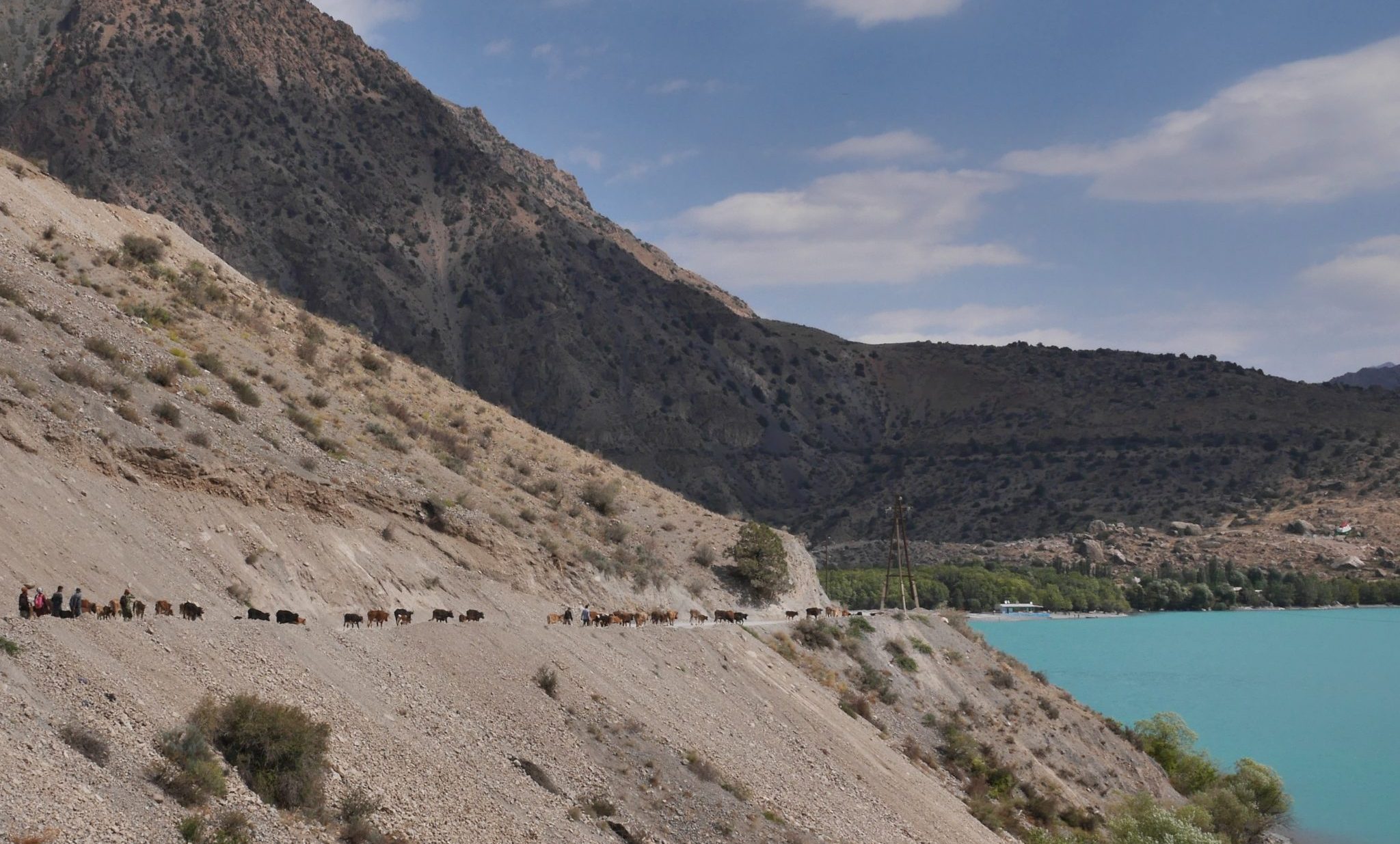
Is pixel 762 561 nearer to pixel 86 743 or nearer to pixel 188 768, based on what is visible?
pixel 188 768

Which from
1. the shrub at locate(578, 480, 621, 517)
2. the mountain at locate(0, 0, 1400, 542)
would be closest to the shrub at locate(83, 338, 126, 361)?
the shrub at locate(578, 480, 621, 517)

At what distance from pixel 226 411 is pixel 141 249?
11.2 meters

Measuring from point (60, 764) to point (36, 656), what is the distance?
6.57ft

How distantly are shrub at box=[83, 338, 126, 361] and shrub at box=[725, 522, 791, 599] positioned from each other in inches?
763

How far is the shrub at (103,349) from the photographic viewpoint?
2725cm

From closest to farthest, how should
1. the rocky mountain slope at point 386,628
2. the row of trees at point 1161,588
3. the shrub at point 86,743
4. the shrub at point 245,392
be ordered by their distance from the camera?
the shrub at point 86,743 < the rocky mountain slope at point 386,628 < the shrub at point 245,392 < the row of trees at point 1161,588

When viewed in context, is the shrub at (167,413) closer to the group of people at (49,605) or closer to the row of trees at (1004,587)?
the group of people at (49,605)

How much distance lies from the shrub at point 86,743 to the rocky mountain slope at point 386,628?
4.0 inches

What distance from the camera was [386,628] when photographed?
2245 centimetres

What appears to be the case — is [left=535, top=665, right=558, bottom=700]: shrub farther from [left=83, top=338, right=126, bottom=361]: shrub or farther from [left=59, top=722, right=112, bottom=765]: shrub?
[left=83, top=338, right=126, bottom=361]: shrub

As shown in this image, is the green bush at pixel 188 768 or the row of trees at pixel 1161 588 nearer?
the green bush at pixel 188 768

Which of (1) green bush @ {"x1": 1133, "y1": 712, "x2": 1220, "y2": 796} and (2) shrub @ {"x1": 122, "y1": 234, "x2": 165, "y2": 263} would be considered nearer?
(2) shrub @ {"x1": 122, "y1": 234, "x2": 165, "y2": 263}

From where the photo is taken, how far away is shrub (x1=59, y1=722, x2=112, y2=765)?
43.3 ft

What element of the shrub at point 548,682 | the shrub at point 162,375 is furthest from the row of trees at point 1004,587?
the shrub at point 548,682
